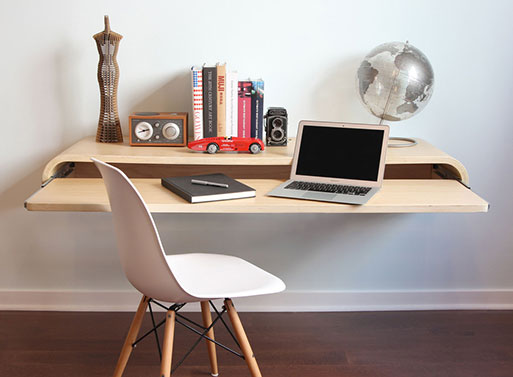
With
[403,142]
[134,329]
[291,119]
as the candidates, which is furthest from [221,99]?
[134,329]

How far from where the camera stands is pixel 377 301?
98.6 inches

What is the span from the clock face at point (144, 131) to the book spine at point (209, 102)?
198 millimetres

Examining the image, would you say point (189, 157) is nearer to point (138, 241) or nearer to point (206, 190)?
point (206, 190)

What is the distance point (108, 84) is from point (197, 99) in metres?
0.34

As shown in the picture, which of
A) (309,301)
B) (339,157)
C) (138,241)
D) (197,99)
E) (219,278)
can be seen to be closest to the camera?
(138,241)

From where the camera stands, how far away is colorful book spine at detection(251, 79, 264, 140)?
2.08 metres

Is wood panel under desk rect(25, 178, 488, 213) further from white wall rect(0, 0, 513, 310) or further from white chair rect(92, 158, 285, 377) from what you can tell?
white wall rect(0, 0, 513, 310)

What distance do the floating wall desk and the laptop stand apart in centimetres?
6

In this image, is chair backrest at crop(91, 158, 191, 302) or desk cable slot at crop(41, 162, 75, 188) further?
desk cable slot at crop(41, 162, 75, 188)

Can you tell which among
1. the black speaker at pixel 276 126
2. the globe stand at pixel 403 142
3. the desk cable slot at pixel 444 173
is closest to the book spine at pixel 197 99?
the black speaker at pixel 276 126

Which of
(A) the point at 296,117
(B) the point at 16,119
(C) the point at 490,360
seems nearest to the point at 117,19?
(B) the point at 16,119

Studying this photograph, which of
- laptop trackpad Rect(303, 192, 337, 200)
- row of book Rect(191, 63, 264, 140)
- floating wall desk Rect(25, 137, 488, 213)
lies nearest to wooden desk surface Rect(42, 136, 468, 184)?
floating wall desk Rect(25, 137, 488, 213)

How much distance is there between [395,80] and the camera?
6.77ft

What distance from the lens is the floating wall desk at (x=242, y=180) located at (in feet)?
5.57
